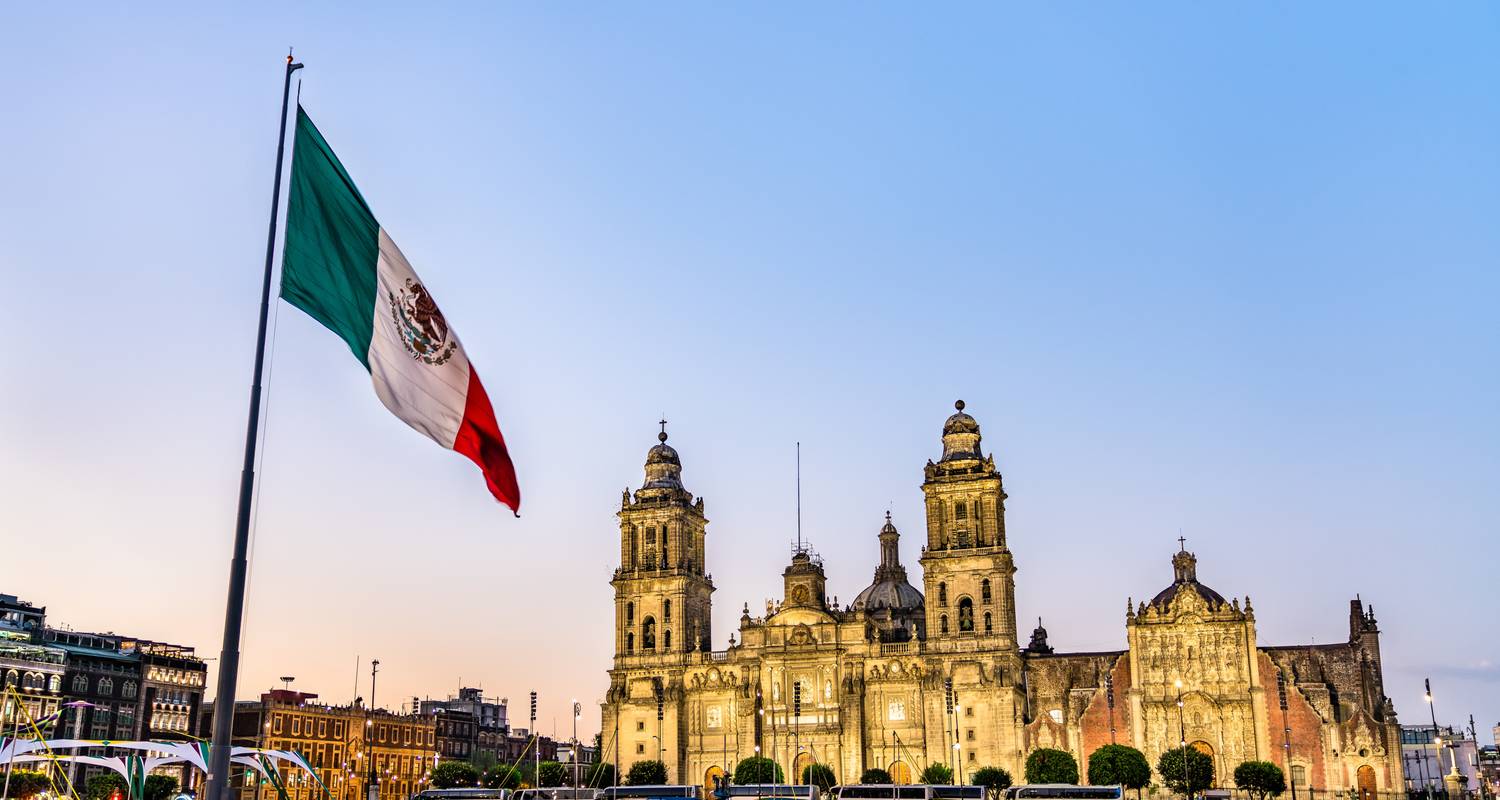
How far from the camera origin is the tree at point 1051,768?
88500mm

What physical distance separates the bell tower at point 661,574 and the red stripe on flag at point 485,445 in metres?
94.3

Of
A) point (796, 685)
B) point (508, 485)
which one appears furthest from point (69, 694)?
point (508, 485)

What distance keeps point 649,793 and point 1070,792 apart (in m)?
18.3

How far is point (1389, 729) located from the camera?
92.3 m

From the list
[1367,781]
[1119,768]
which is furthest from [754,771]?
[1367,781]

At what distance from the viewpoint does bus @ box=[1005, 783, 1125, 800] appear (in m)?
56.0

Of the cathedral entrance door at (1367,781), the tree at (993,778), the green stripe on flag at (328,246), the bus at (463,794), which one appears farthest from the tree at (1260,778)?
the green stripe on flag at (328,246)

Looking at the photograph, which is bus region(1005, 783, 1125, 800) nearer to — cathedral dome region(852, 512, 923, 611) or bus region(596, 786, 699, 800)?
bus region(596, 786, 699, 800)

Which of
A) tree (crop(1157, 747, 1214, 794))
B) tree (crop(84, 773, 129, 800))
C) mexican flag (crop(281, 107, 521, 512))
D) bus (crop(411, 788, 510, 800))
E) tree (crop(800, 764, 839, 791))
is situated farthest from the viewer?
tree (crop(800, 764, 839, 791))

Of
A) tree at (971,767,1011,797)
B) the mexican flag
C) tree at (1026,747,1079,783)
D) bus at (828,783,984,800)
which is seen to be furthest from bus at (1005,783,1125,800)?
the mexican flag

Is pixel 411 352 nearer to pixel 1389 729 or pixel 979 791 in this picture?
pixel 979 791

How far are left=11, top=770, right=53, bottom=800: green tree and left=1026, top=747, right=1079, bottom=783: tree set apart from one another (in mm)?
56867

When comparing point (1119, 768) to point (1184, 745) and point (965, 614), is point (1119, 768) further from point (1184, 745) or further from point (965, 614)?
point (965, 614)

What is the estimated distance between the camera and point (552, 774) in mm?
98625
